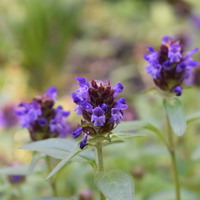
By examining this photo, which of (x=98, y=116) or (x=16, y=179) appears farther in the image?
(x=16, y=179)

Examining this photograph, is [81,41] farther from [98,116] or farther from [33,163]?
[98,116]

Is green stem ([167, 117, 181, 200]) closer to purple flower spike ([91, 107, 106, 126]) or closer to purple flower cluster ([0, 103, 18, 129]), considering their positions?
purple flower spike ([91, 107, 106, 126])

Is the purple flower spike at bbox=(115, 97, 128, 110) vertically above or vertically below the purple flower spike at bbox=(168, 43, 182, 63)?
below

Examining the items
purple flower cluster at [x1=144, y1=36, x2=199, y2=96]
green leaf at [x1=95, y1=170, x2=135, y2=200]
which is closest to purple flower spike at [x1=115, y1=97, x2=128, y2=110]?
green leaf at [x1=95, y1=170, x2=135, y2=200]

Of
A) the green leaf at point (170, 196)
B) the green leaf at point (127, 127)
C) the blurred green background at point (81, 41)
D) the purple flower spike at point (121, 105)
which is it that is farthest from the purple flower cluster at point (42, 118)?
the blurred green background at point (81, 41)

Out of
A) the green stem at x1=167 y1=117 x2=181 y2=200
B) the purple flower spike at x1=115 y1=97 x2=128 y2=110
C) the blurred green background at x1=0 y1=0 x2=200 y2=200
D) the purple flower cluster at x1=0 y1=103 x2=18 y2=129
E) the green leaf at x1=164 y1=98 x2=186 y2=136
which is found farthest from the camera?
the blurred green background at x1=0 y1=0 x2=200 y2=200

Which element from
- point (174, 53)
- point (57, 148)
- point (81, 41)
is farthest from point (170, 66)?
point (81, 41)
